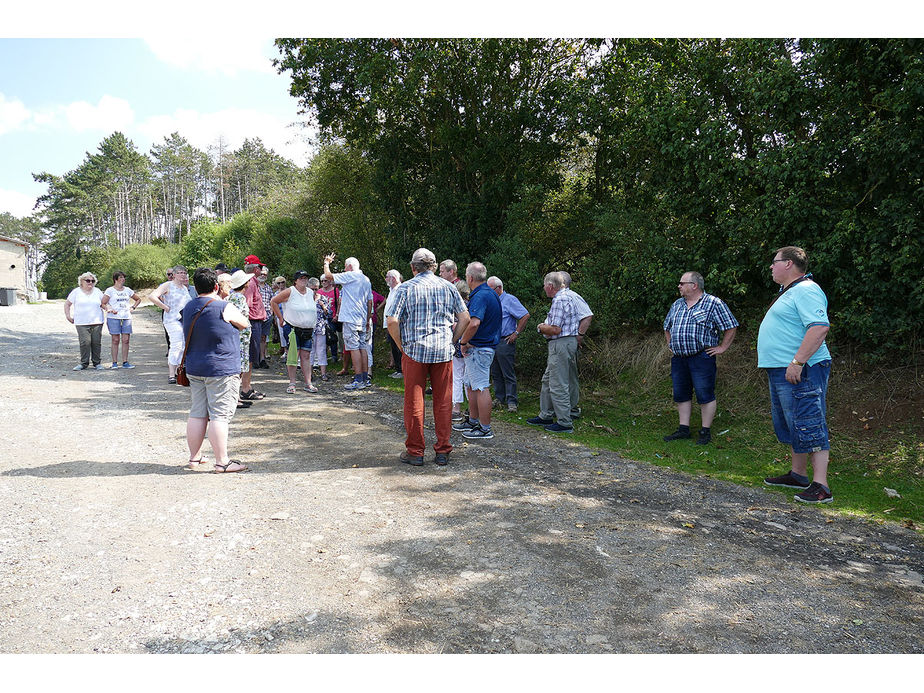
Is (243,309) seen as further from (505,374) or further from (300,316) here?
(505,374)

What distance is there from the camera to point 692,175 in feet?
30.5

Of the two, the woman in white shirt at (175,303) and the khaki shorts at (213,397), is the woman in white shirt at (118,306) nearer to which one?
the woman in white shirt at (175,303)

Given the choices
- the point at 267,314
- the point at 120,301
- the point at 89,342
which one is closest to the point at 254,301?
the point at 267,314

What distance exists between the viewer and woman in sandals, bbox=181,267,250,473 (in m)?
5.76

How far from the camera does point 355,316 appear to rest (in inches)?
426

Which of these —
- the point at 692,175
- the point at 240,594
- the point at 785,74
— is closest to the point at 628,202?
the point at 692,175

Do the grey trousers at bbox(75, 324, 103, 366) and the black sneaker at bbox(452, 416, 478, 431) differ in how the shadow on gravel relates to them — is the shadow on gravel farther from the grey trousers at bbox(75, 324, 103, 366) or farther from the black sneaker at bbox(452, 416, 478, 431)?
the grey trousers at bbox(75, 324, 103, 366)

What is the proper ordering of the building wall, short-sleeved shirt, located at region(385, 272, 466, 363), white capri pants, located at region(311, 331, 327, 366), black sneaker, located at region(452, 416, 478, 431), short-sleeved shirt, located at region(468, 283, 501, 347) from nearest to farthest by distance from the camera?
short-sleeved shirt, located at region(385, 272, 466, 363)
short-sleeved shirt, located at region(468, 283, 501, 347)
black sneaker, located at region(452, 416, 478, 431)
white capri pants, located at region(311, 331, 327, 366)
the building wall

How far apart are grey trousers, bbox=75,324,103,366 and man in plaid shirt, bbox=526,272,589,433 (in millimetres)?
9311

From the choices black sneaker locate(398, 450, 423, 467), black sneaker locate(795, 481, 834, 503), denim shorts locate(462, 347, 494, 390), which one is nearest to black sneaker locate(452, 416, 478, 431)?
denim shorts locate(462, 347, 494, 390)

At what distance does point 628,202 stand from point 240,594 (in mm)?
9749

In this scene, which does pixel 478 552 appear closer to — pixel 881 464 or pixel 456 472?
pixel 456 472

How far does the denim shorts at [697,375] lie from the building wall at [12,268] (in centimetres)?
6229

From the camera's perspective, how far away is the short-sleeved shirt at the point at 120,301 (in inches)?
467
